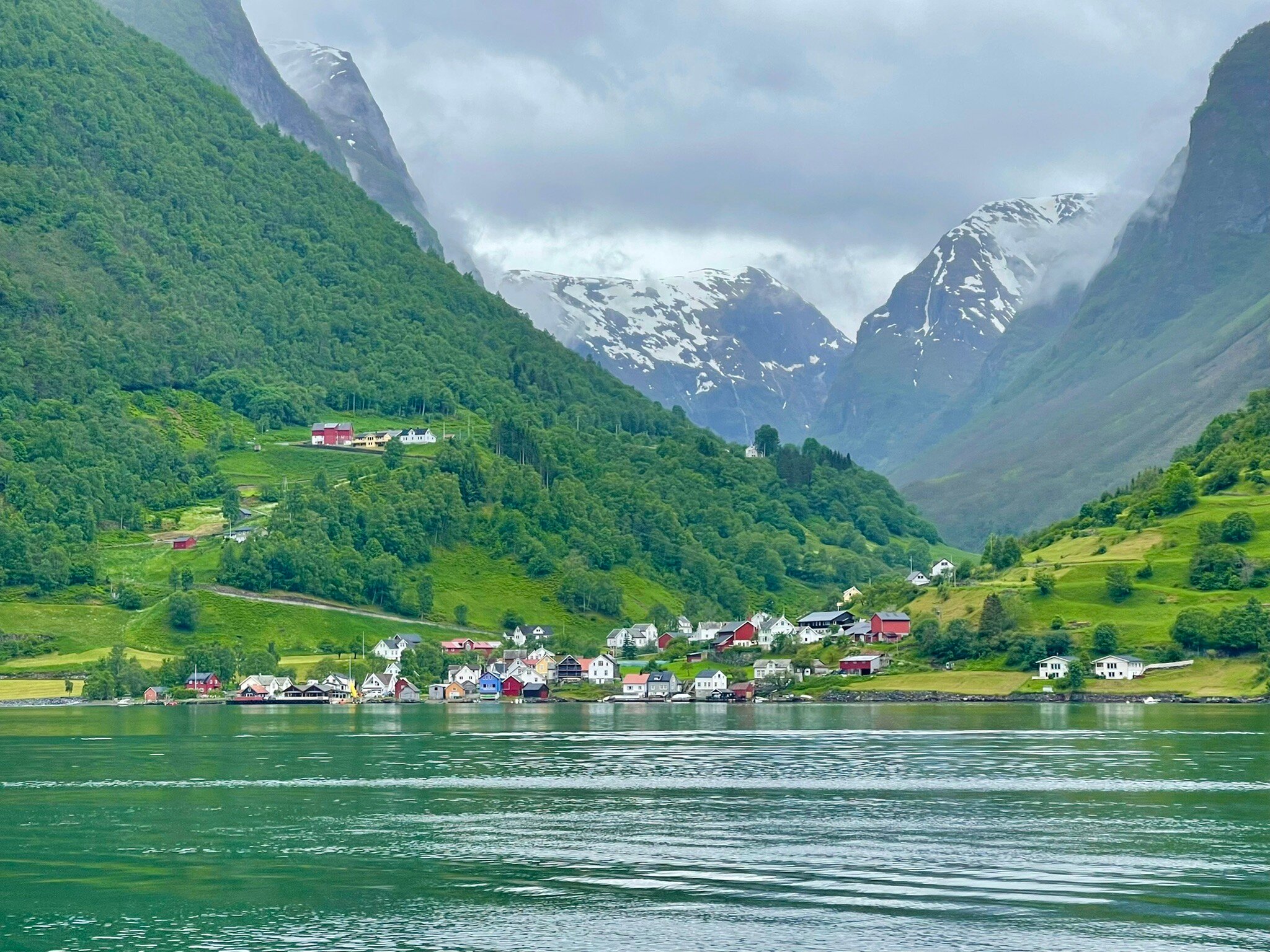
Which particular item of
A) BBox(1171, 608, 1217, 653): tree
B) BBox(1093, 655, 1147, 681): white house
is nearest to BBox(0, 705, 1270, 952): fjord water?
BBox(1093, 655, 1147, 681): white house

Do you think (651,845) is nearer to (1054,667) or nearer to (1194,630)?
(1054,667)

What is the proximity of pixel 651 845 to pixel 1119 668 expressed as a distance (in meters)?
128

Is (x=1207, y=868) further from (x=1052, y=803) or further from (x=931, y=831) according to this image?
(x=1052, y=803)

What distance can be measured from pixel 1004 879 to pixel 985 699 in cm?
13352

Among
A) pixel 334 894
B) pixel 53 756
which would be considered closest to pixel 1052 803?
pixel 334 894

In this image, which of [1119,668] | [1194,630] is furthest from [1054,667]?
[1194,630]

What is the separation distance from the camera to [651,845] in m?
74.1

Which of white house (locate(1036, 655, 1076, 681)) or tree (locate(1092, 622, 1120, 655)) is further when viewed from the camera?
tree (locate(1092, 622, 1120, 655))

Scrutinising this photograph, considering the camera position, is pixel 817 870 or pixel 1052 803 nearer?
pixel 817 870

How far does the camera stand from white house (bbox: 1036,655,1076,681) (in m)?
193

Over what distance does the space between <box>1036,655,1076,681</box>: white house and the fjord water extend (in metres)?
58.2

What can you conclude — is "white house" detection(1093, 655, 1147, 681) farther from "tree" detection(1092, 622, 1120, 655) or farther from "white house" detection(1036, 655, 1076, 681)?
"white house" detection(1036, 655, 1076, 681)

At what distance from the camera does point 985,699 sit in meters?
194

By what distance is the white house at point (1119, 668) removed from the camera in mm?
189500
